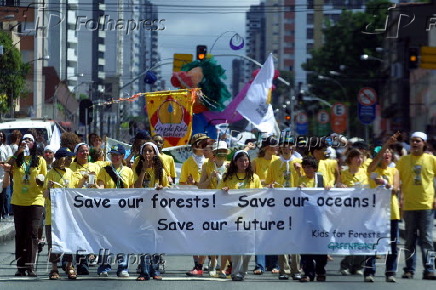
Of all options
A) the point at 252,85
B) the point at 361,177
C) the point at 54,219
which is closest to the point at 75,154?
the point at 54,219

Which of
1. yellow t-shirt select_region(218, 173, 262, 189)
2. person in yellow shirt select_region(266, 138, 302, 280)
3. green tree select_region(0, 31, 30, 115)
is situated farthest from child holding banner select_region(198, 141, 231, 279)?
green tree select_region(0, 31, 30, 115)

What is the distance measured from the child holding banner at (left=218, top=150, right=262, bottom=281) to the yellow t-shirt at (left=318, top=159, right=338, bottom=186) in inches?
35.9

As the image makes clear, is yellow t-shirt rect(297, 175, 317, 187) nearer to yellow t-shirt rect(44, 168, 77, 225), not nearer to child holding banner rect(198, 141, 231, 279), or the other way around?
child holding banner rect(198, 141, 231, 279)

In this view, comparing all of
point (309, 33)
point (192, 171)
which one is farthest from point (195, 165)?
point (309, 33)

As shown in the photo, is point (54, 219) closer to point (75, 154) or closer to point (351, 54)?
point (75, 154)

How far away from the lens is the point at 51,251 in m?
14.3

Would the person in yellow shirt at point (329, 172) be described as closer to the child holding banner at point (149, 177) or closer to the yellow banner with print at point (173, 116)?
the child holding banner at point (149, 177)

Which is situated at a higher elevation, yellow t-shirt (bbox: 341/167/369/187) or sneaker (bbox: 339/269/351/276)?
yellow t-shirt (bbox: 341/167/369/187)

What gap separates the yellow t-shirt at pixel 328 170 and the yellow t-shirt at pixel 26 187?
3598 millimetres

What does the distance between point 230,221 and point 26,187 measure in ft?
8.55

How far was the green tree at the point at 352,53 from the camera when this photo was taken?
86.8 meters

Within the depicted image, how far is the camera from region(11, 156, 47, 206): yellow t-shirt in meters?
14.6

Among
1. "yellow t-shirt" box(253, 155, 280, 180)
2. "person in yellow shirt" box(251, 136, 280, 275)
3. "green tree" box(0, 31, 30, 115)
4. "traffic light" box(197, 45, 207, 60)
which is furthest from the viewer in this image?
"green tree" box(0, 31, 30, 115)

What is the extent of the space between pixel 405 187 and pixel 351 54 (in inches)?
2974
